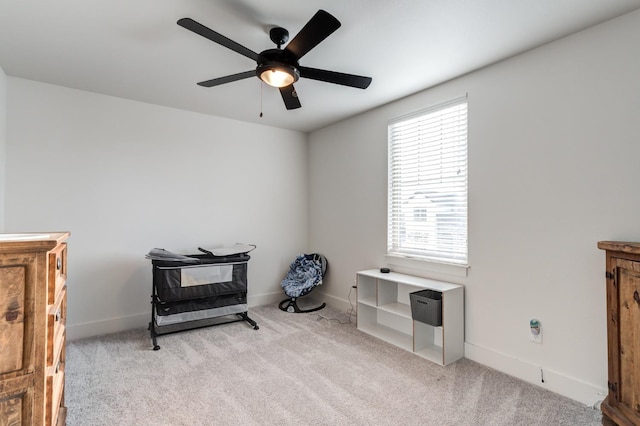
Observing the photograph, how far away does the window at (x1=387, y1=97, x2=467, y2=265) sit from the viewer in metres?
2.85

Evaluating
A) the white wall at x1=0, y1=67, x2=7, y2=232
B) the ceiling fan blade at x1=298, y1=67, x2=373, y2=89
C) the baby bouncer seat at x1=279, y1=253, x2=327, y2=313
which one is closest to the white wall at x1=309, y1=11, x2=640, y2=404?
the ceiling fan blade at x1=298, y1=67, x2=373, y2=89

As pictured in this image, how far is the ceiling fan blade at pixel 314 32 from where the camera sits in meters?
1.58

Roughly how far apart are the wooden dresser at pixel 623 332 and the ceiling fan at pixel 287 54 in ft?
5.83

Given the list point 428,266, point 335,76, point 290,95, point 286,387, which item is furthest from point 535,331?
point 290,95

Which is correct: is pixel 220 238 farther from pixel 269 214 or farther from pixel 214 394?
pixel 214 394

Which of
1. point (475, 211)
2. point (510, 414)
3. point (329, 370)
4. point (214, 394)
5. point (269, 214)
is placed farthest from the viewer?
point (269, 214)

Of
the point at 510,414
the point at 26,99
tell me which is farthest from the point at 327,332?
the point at 26,99

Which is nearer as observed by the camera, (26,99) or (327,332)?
(26,99)

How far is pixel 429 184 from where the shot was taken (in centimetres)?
311

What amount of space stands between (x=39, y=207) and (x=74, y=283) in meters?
0.79

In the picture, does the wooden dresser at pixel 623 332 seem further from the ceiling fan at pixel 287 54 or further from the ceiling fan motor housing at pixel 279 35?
the ceiling fan motor housing at pixel 279 35

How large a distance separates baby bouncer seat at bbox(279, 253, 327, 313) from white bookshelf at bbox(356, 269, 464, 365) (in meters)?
0.81

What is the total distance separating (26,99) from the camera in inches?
115

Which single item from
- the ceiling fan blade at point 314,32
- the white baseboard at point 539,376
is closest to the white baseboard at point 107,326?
the ceiling fan blade at point 314,32
